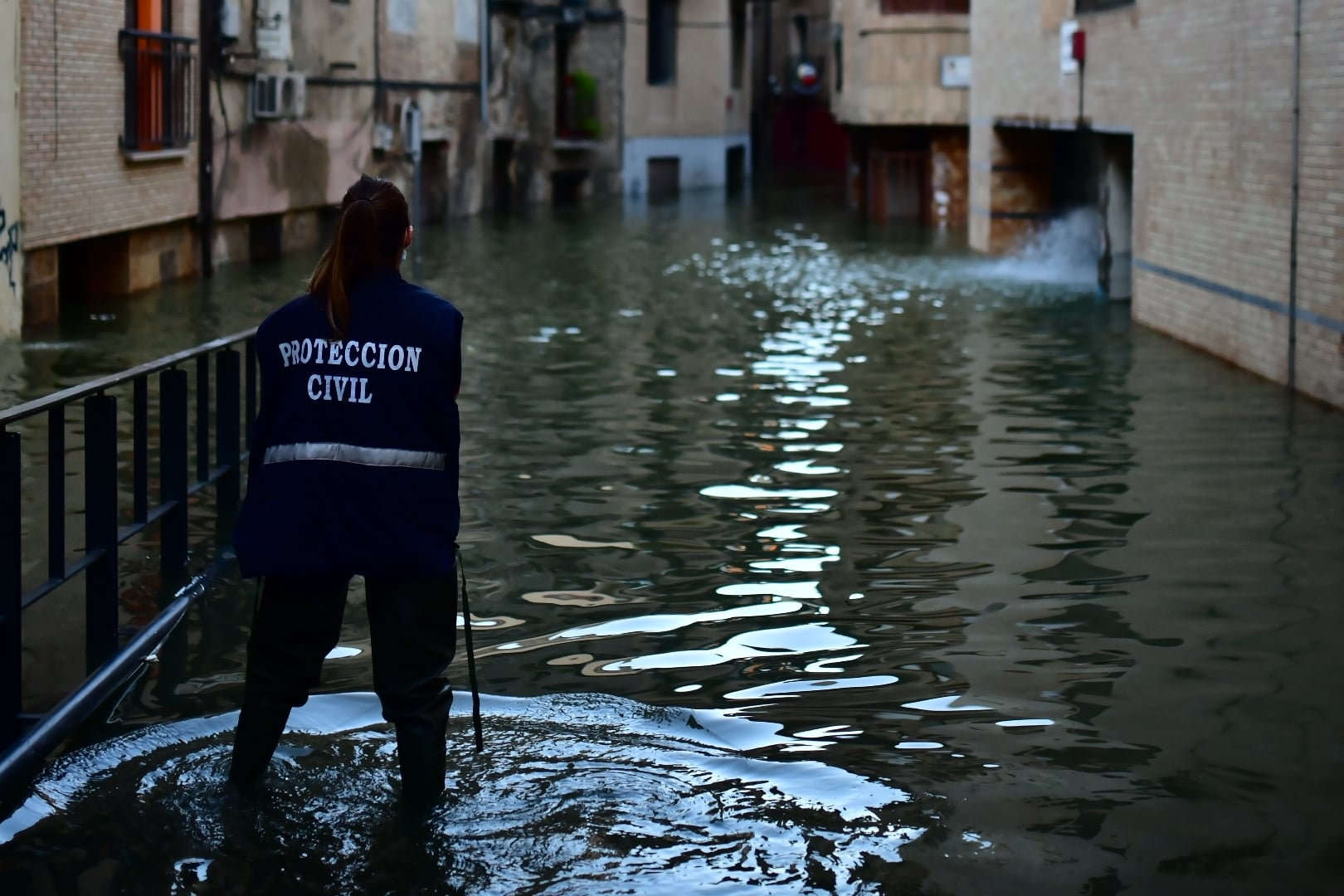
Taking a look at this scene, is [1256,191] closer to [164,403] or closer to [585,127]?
[164,403]

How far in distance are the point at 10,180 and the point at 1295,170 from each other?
387 inches

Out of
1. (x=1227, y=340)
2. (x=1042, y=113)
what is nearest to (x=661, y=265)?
(x=1042, y=113)

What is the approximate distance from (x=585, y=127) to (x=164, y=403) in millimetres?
37427

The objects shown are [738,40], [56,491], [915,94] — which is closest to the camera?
[56,491]

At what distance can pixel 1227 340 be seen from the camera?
14211 mm

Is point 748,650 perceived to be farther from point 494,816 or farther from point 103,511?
point 103,511

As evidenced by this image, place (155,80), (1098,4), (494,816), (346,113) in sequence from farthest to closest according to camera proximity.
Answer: (346,113)
(155,80)
(1098,4)
(494,816)

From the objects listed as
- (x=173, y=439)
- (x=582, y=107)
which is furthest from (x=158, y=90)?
(x=582, y=107)

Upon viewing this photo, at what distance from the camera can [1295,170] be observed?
12.6m

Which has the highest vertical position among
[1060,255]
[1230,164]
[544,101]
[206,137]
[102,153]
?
[544,101]

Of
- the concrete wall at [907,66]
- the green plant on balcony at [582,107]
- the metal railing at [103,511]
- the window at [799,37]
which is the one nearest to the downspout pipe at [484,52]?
the green plant on balcony at [582,107]

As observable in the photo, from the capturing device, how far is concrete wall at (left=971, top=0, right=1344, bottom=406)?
40.1 feet

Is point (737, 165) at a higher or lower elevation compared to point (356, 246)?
higher

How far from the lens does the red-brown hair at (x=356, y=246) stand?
4.79 meters
